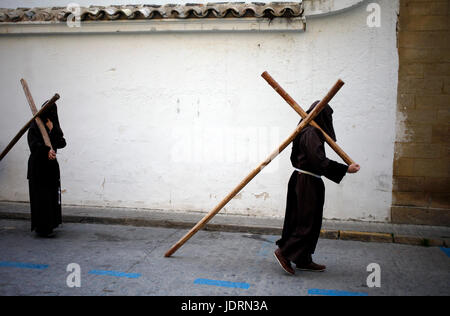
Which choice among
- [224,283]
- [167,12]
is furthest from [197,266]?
[167,12]

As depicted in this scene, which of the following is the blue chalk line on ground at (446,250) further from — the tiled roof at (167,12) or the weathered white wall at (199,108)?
the tiled roof at (167,12)

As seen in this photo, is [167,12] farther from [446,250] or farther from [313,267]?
[446,250]

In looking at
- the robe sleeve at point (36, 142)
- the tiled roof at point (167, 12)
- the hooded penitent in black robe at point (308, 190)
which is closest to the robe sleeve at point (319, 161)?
the hooded penitent in black robe at point (308, 190)

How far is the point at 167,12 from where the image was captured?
274 inches

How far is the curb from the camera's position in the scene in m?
5.56

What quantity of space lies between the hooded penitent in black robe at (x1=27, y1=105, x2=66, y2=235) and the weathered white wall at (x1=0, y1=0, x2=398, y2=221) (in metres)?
1.69

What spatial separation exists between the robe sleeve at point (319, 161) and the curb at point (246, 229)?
6.50ft

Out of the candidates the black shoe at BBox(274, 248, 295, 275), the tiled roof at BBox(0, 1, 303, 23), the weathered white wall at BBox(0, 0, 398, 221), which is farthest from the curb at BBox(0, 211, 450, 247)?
the tiled roof at BBox(0, 1, 303, 23)

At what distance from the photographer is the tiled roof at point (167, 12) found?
21.6ft

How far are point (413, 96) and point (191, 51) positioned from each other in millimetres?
3912

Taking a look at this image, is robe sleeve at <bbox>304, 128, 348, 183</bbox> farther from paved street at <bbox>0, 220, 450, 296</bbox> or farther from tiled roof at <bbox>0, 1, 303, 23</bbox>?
tiled roof at <bbox>0, 1, 303, 23</bbox>

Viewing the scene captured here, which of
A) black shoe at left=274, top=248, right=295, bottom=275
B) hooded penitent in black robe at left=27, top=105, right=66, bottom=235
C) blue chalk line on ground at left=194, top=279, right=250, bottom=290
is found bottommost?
blue chalk line on ground at left=194, top=279, right=250, bottom=290

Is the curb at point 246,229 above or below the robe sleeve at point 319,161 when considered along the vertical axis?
below

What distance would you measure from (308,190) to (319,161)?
38 centimetres
